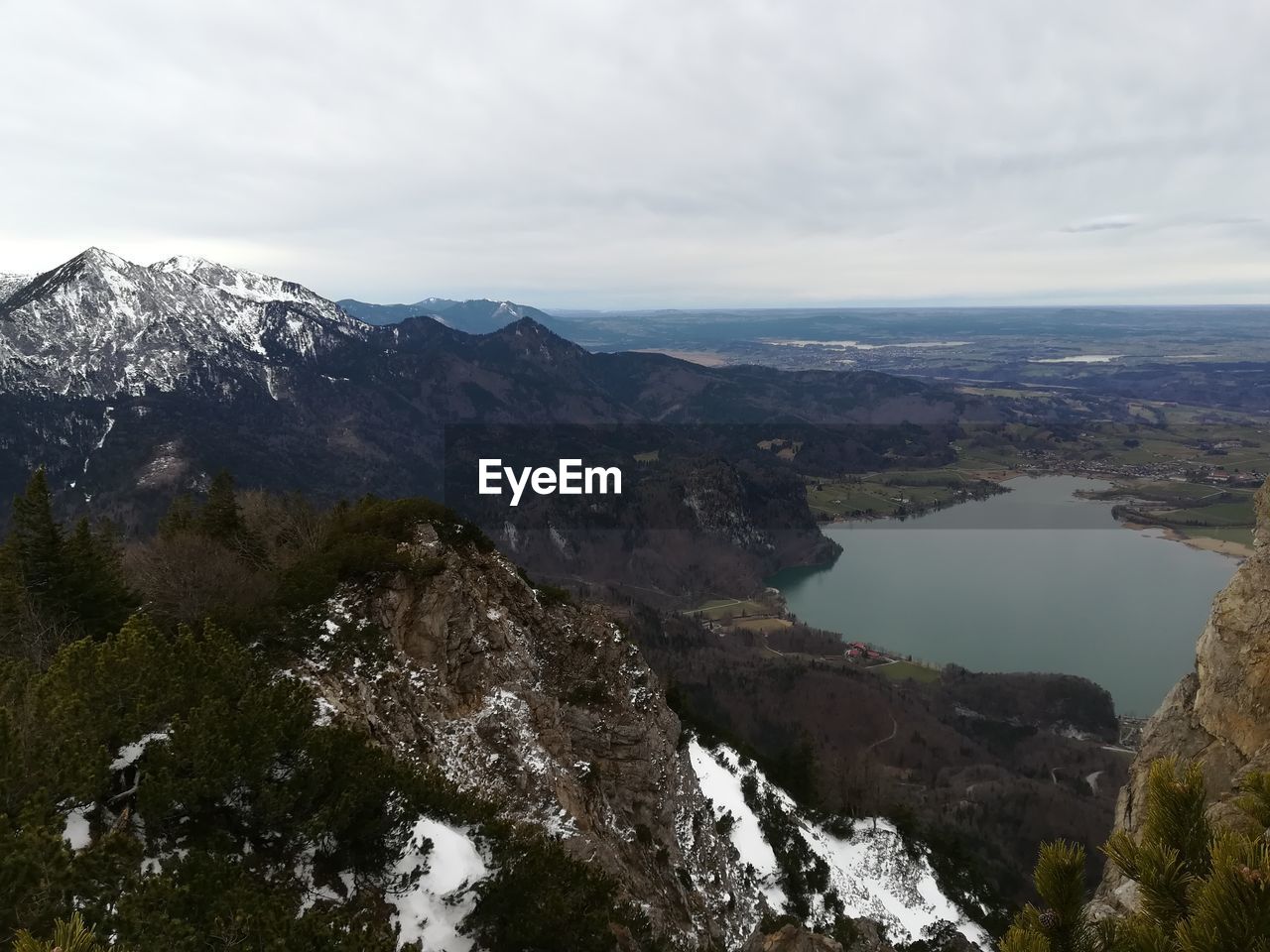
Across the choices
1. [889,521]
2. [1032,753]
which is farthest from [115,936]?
[889,521]

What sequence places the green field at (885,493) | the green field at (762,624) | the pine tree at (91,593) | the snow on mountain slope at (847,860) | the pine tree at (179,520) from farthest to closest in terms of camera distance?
the green field at (885,493) → the green field at (762,624) → the snow on mountain slope at (847,860) → the pine tree at (179,520) → the pine tree at (91,593)

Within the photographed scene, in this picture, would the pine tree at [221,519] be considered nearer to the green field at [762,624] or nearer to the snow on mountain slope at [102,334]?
the green field at [762,624]

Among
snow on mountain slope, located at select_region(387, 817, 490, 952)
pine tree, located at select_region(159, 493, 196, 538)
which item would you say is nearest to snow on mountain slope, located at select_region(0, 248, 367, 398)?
pine tree, located at select_region(159, 493, 196, 538)

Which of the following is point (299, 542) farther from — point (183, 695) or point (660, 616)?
point (660, 616)

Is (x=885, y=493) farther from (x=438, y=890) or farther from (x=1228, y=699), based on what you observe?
(x=438, y=890)

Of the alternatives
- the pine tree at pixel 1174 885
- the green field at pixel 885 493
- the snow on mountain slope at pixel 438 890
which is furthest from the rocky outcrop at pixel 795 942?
the green field at pixel 885 493

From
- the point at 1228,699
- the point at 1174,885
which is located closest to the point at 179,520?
the point at 1174,885

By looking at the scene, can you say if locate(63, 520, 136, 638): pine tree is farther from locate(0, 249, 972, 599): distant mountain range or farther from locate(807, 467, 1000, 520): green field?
locate(807, 467, 1000, 520): green field
